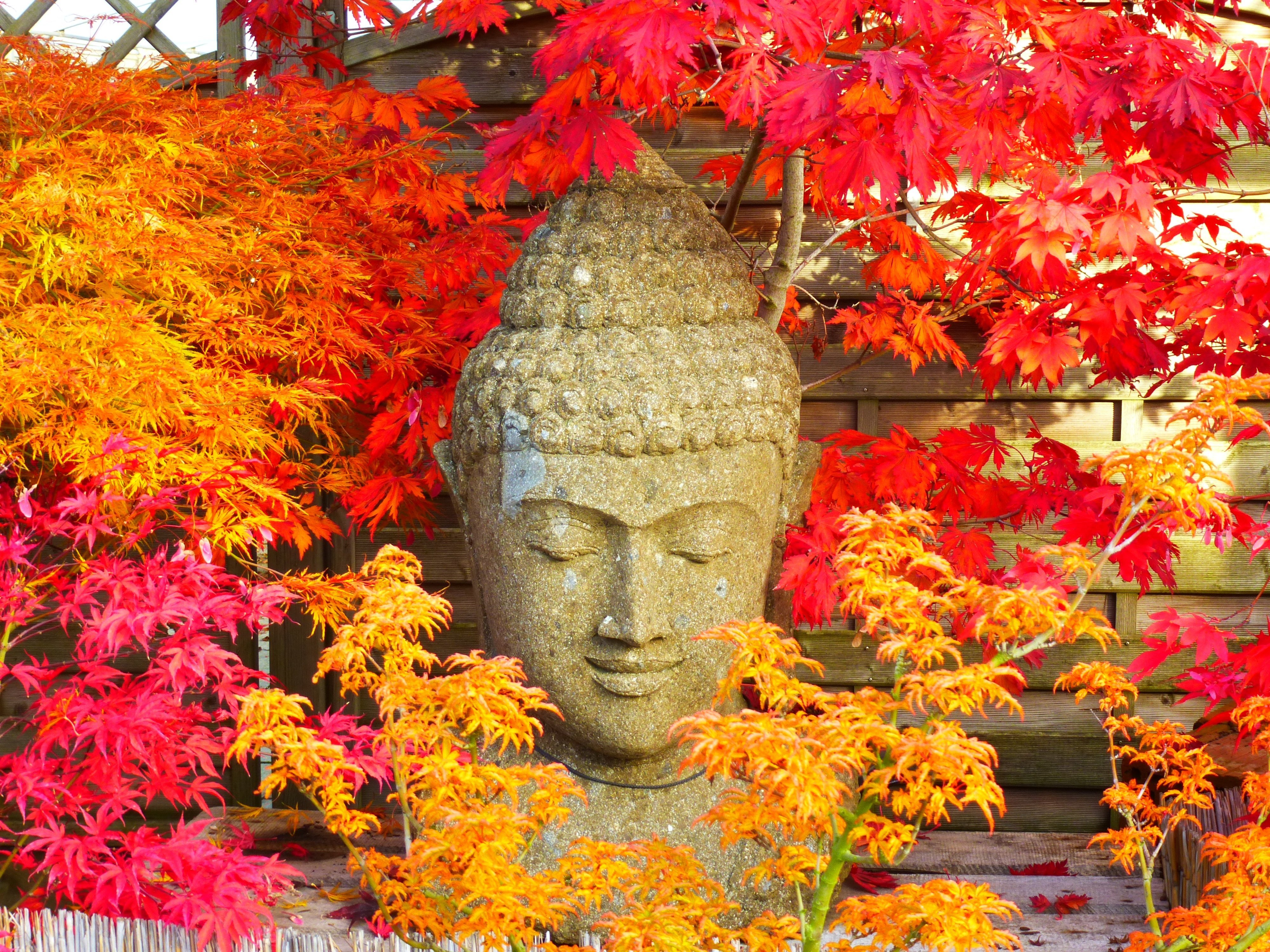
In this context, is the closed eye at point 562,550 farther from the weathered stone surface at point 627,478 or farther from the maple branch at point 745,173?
the maple branch at point 745,173

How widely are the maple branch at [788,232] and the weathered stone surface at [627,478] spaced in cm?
22

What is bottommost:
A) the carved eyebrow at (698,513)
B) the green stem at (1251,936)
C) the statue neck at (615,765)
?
the green stem at (1251,936)

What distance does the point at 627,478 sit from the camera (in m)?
2.80

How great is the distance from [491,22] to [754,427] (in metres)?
1.57

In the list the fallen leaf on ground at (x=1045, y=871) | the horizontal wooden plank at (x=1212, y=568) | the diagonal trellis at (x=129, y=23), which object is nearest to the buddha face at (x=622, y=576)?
the fallen leaf on ground at (x=1045, y=871)

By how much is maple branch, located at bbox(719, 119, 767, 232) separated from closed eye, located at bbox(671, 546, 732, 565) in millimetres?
966

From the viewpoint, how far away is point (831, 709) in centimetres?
196

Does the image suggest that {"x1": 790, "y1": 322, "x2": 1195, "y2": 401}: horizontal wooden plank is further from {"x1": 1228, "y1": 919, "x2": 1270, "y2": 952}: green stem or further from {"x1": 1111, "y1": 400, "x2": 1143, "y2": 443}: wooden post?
{"x1": 1228, "y1": 919, "x2": 1270, "y2": 952}: green stem

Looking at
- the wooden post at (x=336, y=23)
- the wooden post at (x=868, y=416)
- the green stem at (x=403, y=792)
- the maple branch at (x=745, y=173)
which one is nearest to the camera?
the green stem at (x=403, y=792)

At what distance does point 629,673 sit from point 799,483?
800 millimetres

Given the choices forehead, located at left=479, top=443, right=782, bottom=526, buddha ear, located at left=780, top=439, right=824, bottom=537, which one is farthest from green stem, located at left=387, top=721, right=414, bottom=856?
buddha ear, located at left=780, top=439, right=824, bottom=537

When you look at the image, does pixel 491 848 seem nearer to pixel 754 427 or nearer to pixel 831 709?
pixel 831 709

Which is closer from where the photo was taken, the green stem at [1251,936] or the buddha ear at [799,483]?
the green stem at [1251,936]

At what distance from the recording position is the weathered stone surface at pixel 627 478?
9.23 ft
